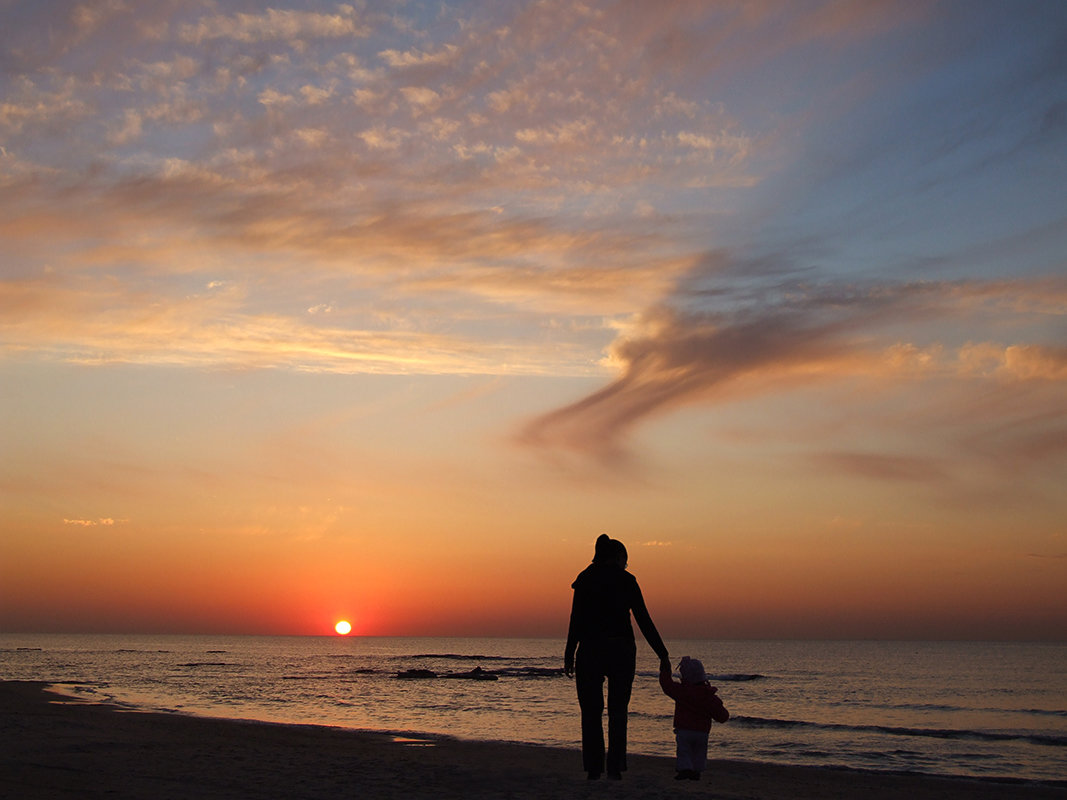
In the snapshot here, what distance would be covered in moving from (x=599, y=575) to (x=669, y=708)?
94.4 feet

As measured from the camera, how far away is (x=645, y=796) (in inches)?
294

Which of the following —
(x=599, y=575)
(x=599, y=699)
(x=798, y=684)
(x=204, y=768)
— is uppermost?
(x=599, y=575)

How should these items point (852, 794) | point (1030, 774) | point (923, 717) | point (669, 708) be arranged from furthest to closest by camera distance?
point (923, 717)
point (669, 708)
point (1030, 774)
point (852, 794)

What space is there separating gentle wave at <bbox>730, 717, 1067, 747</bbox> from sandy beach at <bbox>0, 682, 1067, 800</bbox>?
508 inches

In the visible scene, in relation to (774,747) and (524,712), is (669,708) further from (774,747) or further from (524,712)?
(774,747)

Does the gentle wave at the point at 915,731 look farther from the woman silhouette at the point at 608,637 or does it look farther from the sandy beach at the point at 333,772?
the woman silhouette at the point at 608,637

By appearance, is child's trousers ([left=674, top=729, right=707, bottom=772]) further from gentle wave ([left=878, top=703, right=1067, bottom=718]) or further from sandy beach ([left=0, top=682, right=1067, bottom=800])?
gentle wave ([left=878, top=703, right=1067, bottom=718])

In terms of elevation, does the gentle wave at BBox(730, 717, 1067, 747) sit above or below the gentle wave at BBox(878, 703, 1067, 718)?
above

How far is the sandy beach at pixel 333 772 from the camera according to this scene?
8.23m

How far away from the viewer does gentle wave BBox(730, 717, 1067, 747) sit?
92.8 feet

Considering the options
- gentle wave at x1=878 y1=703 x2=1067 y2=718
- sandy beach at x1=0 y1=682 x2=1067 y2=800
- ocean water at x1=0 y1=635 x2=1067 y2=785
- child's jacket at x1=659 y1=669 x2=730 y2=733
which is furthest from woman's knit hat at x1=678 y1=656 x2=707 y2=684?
gentle wave at x1=878 y1=703 x2=1067 y2=718

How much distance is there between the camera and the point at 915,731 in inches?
1178

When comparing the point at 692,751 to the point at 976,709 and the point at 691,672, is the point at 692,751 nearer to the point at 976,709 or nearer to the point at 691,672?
the point at 691,672

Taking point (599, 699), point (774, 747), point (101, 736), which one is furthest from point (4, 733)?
point (774, 747)
